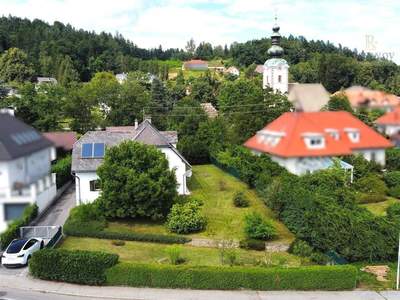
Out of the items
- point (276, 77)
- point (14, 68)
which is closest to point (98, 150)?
point (276, 77)

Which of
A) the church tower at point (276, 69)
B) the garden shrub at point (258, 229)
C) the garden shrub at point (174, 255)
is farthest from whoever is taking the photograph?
the garden shrub at point (258, 229)

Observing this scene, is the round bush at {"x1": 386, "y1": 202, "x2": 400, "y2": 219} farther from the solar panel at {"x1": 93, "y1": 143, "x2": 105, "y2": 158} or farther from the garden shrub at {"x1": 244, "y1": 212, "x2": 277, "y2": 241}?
the solar panel at {"x1": 93, "y1": 143, "x2": 105, "y2": 158}

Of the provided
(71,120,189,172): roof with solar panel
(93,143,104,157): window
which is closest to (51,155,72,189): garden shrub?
(71,120,189,172): roof with solar panel

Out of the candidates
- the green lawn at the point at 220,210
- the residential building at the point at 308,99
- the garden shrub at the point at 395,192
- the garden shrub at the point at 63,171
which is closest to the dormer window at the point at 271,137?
the residential building at the point at 308,99

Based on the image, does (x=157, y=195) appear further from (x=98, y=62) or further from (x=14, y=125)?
(x=98, y=62)

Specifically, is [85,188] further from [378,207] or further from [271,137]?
[271,137]

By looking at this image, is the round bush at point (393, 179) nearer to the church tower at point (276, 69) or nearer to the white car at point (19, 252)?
the white car at point (19, 252)
